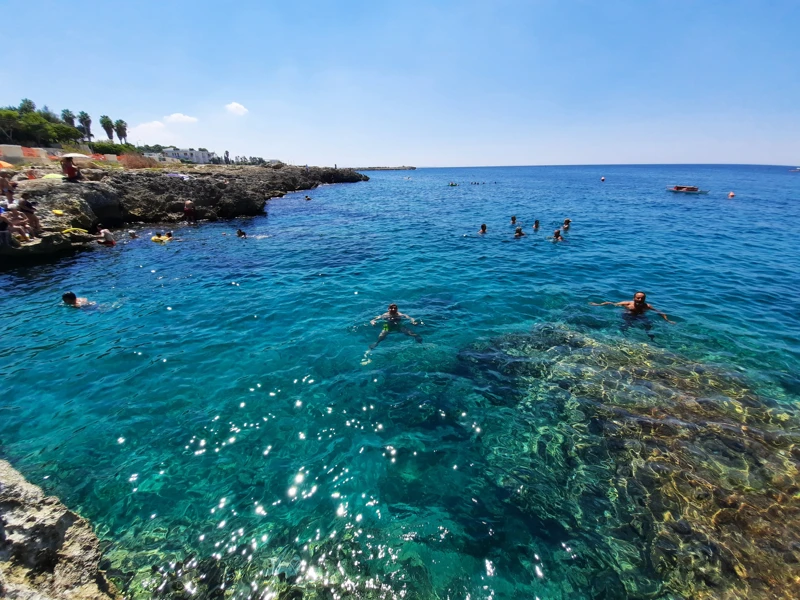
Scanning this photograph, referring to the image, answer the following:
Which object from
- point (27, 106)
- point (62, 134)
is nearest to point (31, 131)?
point (62, 134)

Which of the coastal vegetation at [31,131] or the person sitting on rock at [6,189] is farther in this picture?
the coastal vegetation at [31,131]

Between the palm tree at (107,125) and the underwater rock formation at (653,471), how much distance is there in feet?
406

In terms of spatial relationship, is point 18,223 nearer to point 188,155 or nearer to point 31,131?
point 31,131

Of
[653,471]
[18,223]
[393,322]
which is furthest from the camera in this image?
[18,223]

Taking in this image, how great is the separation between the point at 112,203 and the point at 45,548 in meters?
28.9

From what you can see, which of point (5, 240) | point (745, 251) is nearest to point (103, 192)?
point (5, 240)

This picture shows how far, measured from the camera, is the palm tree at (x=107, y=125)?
8904cm

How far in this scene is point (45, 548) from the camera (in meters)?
3.65

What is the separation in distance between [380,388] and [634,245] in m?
22.2

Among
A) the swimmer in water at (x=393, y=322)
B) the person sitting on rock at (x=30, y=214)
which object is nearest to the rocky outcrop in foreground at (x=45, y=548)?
the swimmer in water at (x=393, y=322)

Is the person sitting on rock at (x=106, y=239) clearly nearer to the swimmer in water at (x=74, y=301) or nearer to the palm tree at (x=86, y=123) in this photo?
the swimmer in water at (x=74, y=301)

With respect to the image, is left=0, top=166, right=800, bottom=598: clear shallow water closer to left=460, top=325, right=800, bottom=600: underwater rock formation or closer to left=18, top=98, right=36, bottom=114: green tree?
left=460, top=325, right=800, bottom=600: underwater rock formation

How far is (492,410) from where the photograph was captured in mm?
7684

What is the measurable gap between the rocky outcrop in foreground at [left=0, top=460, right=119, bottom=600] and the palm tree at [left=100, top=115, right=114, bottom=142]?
123 metres
